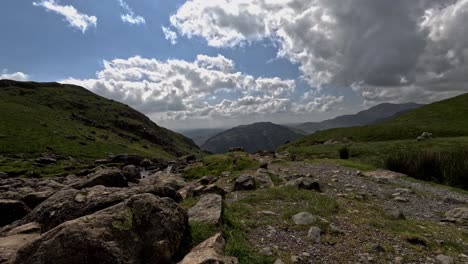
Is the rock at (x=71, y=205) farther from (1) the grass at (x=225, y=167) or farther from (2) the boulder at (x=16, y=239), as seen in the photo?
(1) the grass at (x=225, y=167)

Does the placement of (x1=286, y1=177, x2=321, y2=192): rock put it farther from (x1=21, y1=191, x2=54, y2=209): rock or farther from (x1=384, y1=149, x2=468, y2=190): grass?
(x1=21, y1=191, x2=54, y2=209): rock

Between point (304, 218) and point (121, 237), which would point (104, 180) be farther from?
point (121, 237)

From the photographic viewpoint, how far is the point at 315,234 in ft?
39.1

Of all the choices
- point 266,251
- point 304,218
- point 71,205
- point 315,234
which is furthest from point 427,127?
point 71,205

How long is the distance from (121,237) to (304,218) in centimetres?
725

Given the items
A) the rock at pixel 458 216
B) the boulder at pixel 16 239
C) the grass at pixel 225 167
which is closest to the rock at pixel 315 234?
the rock at pixel 458 216

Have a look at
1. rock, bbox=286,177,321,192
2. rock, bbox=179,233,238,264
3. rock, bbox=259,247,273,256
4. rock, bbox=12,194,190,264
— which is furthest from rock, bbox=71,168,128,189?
rock, bbox=259,247,273,256

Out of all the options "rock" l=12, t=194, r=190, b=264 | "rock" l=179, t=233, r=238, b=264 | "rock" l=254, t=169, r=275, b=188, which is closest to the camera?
"rock" l=12, t=194, r=190, b=264

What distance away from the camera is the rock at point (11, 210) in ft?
65.9

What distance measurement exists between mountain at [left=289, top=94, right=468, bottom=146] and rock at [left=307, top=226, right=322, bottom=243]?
62168 millimetres

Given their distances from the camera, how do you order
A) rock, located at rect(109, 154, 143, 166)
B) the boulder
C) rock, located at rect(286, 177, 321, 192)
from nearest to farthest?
the boulder < rock, located at rect(286, 177, 321, 192) < rock, located at rect(109, 154, 143, 166)

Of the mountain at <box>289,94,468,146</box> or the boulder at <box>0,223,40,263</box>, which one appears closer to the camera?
the boulder at <box>0,223,40,263</box>

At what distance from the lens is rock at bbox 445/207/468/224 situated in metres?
15.4

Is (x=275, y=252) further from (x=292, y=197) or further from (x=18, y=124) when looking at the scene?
(x=18, y=124)
